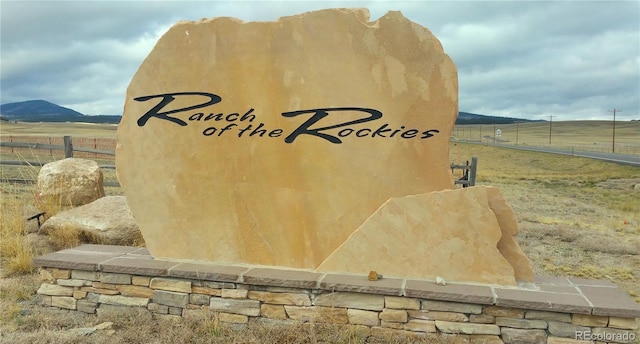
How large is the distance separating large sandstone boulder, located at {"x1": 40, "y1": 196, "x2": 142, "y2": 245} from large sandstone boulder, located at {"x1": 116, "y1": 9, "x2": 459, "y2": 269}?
181 cm

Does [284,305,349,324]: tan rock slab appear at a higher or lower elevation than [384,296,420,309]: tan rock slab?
lower

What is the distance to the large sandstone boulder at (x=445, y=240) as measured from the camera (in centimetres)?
414

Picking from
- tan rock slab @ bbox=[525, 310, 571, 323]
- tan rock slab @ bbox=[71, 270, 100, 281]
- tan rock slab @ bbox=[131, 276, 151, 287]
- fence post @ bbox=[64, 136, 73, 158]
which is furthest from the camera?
fence post @ bbox=[64, 136, 73, 158]

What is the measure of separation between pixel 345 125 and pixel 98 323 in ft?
9.85

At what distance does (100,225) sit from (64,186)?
1870 mm

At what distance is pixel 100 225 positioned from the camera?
6543 mm

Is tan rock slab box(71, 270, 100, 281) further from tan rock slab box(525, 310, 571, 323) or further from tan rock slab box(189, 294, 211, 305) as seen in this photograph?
tan rock slab box(525, 310, 571, 323)

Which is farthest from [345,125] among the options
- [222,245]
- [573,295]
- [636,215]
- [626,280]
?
[636,215]

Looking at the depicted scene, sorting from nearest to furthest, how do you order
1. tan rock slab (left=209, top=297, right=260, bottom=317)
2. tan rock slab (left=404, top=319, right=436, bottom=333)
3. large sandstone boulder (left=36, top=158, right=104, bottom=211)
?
tan rock slab (left=404, top=319, right=436, bottom=333)
tan rock slab (left=209, top=297, right=260, bottom=317)
large sandstone boulder (left=36, top=158, right=104, bottom=211)

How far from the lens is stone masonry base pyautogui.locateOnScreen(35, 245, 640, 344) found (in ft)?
12.4

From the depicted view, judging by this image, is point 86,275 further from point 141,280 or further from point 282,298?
point 282,298

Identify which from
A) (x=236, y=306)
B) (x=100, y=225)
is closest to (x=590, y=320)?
(x=236, y=306)

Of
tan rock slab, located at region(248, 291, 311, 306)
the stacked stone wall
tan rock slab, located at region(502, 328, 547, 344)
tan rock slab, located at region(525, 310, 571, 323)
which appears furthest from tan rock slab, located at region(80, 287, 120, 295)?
tan rock slab, located at region(525, 310, 571, 323)

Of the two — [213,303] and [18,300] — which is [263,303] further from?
[18,300]
